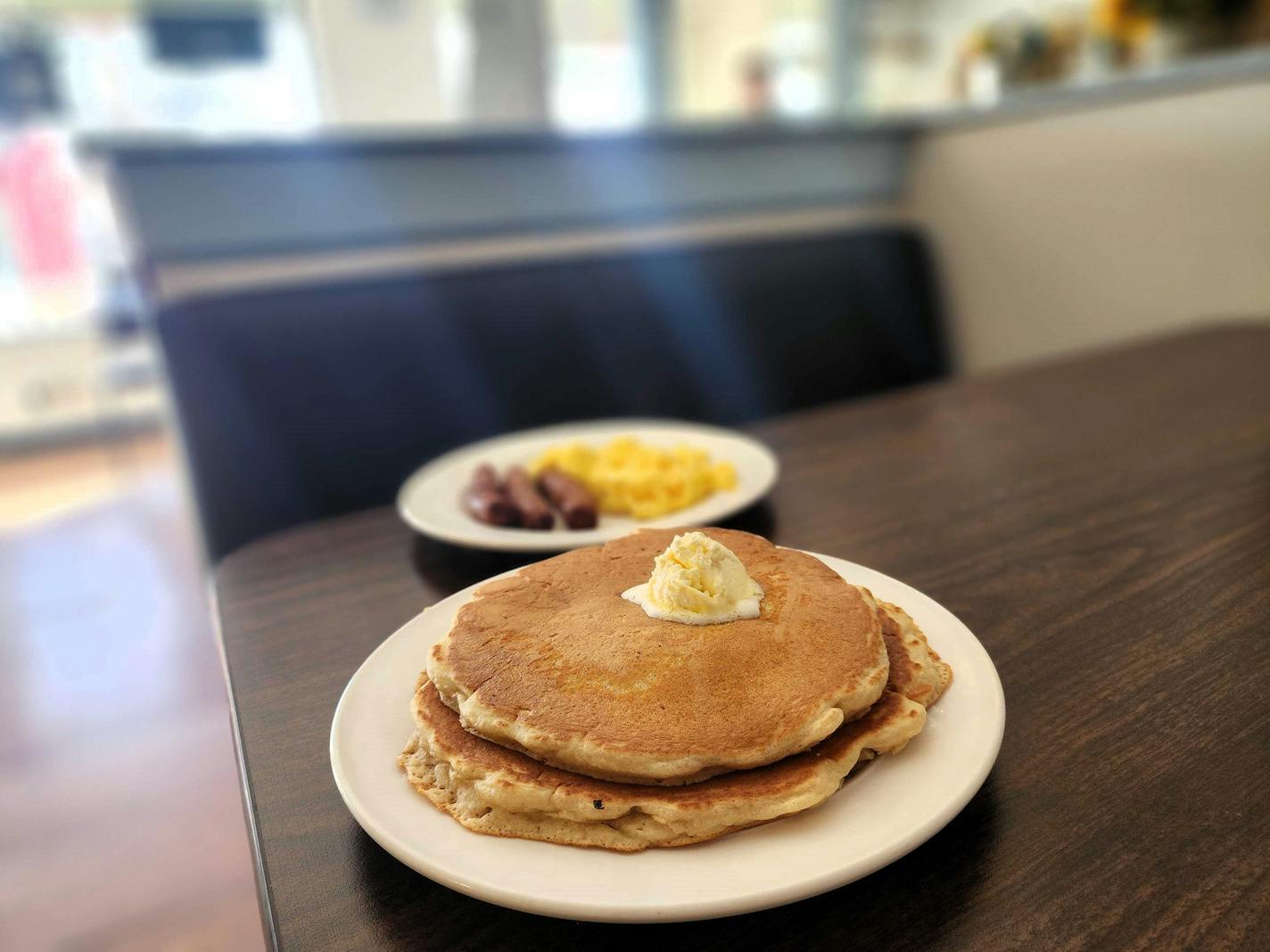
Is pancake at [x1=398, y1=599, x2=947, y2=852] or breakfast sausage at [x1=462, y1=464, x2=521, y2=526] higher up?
pancake at [x1=398, y1=599, x2=947, y2=852]

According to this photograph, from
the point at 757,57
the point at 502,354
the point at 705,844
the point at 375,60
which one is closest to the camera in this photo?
the point at 705,844

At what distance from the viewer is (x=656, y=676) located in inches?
22.0

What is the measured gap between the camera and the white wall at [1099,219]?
7.62 feet

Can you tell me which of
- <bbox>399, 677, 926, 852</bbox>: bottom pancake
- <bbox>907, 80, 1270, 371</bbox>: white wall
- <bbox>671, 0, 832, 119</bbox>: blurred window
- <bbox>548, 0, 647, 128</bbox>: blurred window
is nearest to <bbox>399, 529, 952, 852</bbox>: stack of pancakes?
<bbox>399, 677, 926, 852</bbox>: bottom pancake

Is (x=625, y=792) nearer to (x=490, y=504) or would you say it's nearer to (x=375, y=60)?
(x=490, y=504)

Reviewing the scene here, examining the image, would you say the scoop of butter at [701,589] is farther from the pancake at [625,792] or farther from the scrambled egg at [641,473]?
the scrambled egg at [641,473]

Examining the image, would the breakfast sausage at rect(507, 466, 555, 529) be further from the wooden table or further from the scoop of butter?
the scoop of butter

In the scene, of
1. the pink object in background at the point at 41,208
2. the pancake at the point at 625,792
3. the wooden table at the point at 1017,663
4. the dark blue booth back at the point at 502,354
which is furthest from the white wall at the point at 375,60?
the pancake at the point at 625,792

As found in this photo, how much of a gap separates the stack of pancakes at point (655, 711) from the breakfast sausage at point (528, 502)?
37cm

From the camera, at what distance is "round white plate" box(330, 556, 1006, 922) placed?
0.43 metres

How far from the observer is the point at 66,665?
9.91 ft

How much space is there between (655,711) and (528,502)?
1.91ft

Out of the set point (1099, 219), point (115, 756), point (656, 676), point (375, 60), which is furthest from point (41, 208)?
point (656, 676)

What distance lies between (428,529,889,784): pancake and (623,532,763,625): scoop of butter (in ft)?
0.04
